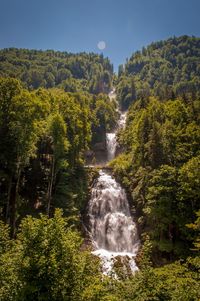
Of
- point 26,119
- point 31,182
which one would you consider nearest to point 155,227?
point 31,182

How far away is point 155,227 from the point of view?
31.0m

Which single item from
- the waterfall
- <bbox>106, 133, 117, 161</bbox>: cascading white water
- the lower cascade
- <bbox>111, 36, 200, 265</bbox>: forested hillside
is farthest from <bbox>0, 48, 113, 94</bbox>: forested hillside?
the lower cascade

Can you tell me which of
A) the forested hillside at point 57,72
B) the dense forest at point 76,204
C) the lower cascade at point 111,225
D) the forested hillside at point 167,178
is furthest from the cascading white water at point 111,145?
the forested hillside at point 57,72

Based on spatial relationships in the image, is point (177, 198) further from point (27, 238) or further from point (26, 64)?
point (26, 64)

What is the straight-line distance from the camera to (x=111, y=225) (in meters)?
36.6

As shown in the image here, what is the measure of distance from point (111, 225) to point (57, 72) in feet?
481

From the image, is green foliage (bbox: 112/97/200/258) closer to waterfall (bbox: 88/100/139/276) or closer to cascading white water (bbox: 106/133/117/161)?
waterfall (bbox: 88/100/139/276)

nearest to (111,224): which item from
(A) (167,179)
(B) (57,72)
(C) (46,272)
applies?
(A) (167,179)

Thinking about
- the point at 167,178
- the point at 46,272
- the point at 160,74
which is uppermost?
the point at 160,74

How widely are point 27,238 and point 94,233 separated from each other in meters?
25.9

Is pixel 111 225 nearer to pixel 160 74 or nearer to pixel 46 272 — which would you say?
pixel 46 272

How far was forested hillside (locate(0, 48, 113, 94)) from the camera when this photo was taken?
474 feet

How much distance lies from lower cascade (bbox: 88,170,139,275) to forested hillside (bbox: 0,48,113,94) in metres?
97.2

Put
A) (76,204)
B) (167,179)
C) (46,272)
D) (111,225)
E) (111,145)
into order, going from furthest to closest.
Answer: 1. (111,145)
2. (111,225)
3. (76,204)
4. (167,179)
5. (46,272)
